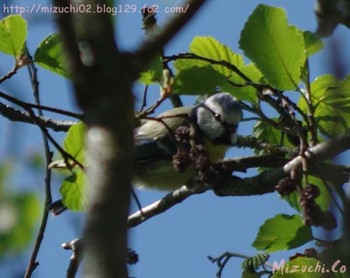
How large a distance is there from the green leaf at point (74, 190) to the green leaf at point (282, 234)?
2.00ft

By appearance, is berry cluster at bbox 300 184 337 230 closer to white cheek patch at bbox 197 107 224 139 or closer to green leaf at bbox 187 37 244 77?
green leaf at bbox 187 37 244 77

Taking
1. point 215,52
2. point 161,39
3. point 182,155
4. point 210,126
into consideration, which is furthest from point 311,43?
point 161,39

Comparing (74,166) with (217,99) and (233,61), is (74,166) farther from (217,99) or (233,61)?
(217,99)

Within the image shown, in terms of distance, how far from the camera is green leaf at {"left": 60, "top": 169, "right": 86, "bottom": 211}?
6.69 feet

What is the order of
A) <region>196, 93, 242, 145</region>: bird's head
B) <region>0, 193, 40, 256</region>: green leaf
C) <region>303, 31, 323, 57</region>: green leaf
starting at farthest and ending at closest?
<region>196, 93, 242, 145</region>: bird's head → <region>303, 31, 323, 57</region>: green leaf → <region>0, 193, 40, 256</region>: green leaf

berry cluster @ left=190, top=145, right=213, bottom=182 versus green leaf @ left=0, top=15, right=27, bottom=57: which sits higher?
green leaf @ left=0, top=15, right=27, bottom=57

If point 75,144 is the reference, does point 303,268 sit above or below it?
below

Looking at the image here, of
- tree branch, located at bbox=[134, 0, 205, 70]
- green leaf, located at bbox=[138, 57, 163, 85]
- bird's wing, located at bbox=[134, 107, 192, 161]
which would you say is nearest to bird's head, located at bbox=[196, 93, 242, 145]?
bird's wing, located at bbox=[134, 107, 192, 161]

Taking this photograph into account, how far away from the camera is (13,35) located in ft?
A: 7.19

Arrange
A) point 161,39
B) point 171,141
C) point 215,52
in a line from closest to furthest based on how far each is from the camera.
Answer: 1. point 161,39
2. point 215,52
3. point 171,141

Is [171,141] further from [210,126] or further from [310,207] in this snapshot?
[310,207]

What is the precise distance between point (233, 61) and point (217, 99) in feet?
4.62

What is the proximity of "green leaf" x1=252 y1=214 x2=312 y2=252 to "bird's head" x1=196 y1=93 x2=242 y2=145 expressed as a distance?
134 centimetres

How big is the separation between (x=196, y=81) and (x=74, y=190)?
0.44m
